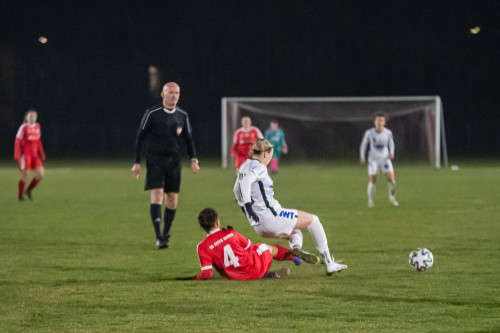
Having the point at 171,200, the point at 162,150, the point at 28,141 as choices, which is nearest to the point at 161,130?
the point at 162,150

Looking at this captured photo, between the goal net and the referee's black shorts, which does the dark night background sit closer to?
the goal net

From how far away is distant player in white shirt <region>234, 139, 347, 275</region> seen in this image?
8.16m

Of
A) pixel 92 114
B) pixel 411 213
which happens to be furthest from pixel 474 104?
pixel 411 213

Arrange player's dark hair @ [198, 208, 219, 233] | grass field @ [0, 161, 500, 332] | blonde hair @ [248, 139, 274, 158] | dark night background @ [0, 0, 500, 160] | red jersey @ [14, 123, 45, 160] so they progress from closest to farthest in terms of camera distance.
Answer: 1. grass field @ [0, 161, 500, 332]
2. player's dark hair @ [198, 208, 219, 233]
3. blonde hair @ [248, 139, 274, 158]
4. red jersey @ [14, 123, 45, 160]
5. dark night background @ [0, 0, 500, 160]

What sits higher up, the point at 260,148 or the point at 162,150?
the point at 162,150

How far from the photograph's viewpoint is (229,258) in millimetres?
8047

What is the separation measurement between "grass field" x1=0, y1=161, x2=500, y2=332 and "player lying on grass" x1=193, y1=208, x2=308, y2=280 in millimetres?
148

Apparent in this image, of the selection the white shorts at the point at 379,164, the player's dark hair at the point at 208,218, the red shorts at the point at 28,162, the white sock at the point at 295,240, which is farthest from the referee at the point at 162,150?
the red shorts at the point at 28,162

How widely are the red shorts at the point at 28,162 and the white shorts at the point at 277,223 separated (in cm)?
1099

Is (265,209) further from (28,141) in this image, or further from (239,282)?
(28,141)

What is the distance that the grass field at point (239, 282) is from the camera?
6.38 m

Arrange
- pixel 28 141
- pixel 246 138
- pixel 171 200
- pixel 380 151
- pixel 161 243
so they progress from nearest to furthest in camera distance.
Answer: pixel 161 243 → pixel 171 200 → pixel 380 151 → pixel 28 141 → pixel 246 138

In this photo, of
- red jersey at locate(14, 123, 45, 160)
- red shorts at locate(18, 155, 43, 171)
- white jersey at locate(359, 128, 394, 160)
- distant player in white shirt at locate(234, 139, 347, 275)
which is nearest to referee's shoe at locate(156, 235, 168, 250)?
distant player in white shirt at locate(234, 139, 347, 275)

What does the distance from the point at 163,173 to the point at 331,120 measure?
76.1 feet
